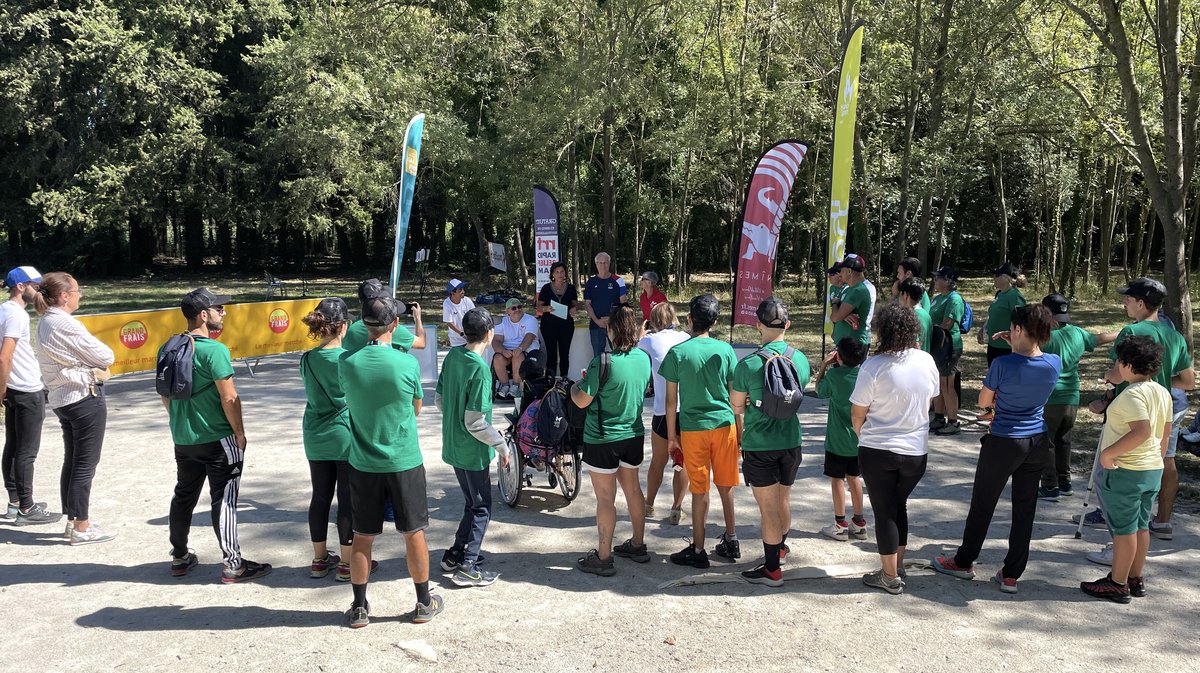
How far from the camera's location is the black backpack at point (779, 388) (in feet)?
15.6

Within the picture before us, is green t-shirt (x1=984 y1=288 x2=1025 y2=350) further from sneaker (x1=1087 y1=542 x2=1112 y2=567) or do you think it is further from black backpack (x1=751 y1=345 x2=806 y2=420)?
black backpack (x1=751 y1=345 x2=806 y2=420)

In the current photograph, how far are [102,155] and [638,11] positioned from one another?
24.6 meters

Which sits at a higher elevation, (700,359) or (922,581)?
(700,359)

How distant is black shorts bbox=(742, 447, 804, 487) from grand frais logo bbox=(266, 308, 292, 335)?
1080cm

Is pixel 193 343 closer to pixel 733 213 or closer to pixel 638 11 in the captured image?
pixel 638 11

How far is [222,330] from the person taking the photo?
1079 centimetres

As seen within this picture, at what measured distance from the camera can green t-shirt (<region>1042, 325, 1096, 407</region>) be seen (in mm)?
6234

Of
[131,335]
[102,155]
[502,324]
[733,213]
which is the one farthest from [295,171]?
[502,324]

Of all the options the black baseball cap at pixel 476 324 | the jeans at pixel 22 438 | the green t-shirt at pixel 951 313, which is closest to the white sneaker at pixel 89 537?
the jeans at pixel 22 438

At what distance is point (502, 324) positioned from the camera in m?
8.82

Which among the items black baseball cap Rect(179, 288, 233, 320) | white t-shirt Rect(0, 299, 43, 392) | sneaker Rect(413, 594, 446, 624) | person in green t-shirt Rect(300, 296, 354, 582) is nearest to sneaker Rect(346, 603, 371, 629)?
sneaker Rect(413, 594, 446, 624)

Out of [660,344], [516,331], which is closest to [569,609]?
[660,344]

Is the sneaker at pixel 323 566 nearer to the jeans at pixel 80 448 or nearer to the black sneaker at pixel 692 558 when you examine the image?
the jeans at pixel 80 448

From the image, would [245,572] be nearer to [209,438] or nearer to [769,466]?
[209,438]
